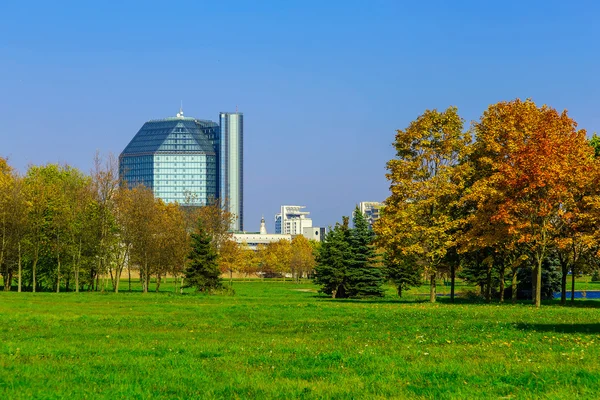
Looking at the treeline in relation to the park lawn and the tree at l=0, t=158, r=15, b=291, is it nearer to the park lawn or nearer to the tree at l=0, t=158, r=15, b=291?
the tree at l=0, t=158, r=15, b=291

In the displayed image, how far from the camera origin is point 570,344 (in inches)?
687

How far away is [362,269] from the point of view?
2657 inches

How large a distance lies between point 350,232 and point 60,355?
5360cm

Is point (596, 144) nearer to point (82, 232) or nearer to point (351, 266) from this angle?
point (351, 266)

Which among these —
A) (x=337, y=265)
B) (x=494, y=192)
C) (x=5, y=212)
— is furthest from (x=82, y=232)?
(x=494, y=192)

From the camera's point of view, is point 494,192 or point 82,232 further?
point 82,232

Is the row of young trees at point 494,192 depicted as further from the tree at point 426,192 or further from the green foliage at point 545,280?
the green foliage at point 545,280

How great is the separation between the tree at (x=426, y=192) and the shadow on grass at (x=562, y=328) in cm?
2324

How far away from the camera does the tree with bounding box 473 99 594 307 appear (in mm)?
42812

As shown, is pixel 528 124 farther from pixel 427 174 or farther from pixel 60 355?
pixel 60 355

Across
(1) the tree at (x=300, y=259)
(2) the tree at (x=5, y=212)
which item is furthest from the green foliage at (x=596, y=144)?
(1) the tree at (x=300, y=259)

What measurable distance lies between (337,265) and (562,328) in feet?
147

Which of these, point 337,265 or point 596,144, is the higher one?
point 596,144

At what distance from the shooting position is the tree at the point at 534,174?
140ft
